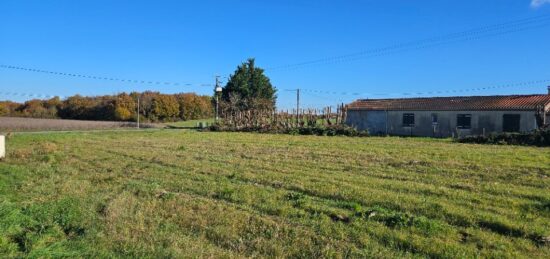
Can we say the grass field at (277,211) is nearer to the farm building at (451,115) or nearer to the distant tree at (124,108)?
the farm building at (451,115)

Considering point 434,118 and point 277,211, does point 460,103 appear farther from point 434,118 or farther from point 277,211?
point 277,211

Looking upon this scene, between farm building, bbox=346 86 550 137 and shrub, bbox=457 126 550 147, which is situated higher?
farm building, bbox=346 86 550 137

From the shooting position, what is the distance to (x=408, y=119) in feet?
144

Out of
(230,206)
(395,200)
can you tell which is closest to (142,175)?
(230,206)

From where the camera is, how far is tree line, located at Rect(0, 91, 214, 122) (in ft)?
261

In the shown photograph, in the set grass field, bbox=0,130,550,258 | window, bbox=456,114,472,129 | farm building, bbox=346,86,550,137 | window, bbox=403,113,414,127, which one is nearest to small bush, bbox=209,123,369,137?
farm building, bbox=346,86,550,137

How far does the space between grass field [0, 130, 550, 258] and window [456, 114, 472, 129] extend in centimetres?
2749

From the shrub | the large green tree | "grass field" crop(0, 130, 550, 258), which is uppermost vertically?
the large green tree

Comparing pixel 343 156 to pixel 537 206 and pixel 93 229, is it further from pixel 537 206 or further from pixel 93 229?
pixel 93 229

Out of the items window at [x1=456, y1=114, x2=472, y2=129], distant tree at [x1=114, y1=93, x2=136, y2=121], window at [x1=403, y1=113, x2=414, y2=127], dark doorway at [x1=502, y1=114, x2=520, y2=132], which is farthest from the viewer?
distant tree at [x1=114, y1=93, x2=136, y2=121]

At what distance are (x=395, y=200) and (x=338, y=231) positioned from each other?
236cm

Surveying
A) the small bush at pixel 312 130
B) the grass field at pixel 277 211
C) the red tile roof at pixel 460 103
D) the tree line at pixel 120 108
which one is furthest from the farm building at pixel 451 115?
the tree line at pixel 120 108

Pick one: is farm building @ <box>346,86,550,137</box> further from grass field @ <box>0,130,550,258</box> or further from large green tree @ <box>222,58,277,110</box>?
grass field @ <box>0,130,550,258</box>

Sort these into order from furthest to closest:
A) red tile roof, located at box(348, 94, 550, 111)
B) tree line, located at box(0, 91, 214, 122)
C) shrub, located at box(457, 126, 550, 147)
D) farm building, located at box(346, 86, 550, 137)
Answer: tree line, located at box(0, 91, 214, 122)
red tile roof, located at box(348, 94, 550, 111)
farm building, located at box(346, 86, 550, 137)
shrub, located at box(457, 126, 550, 147)
